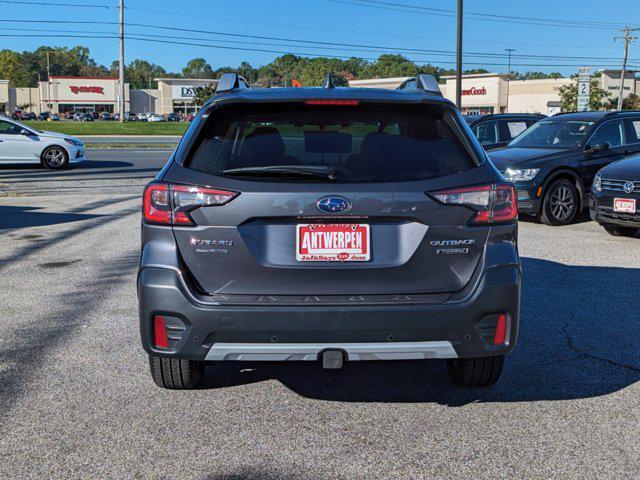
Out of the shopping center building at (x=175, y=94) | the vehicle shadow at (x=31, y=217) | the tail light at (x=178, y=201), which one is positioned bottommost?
the vehicle shadow at (x=31, y=217)

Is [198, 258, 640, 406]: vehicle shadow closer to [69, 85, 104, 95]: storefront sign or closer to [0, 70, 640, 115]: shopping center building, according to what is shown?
[0, 70, 640, 115]: shopping center building

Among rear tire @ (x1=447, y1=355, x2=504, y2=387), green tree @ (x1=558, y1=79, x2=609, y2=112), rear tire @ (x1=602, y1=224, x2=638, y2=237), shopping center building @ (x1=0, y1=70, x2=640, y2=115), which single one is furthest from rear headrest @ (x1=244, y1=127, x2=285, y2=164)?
shopping center building @ (x1=0, y1=70, x2=640, y2=115)

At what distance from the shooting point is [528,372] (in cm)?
480

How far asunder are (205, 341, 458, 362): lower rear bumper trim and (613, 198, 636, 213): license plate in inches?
282

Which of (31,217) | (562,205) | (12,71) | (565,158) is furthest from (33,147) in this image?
(12,71)

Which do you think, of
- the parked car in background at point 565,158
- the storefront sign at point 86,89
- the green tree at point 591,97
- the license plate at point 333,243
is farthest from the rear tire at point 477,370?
the storefront sign at point 86,89

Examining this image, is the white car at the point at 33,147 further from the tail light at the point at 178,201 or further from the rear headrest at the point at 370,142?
the rear headrest at the point at 370,142

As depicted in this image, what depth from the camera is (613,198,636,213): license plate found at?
32.6 feet

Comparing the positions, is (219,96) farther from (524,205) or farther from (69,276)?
(524,205)

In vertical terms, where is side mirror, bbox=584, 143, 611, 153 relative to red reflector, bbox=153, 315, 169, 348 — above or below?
above

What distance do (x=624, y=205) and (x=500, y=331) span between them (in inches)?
276

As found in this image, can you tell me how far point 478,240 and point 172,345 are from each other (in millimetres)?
1569

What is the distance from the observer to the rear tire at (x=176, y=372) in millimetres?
4246

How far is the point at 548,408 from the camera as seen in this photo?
4188 mm
